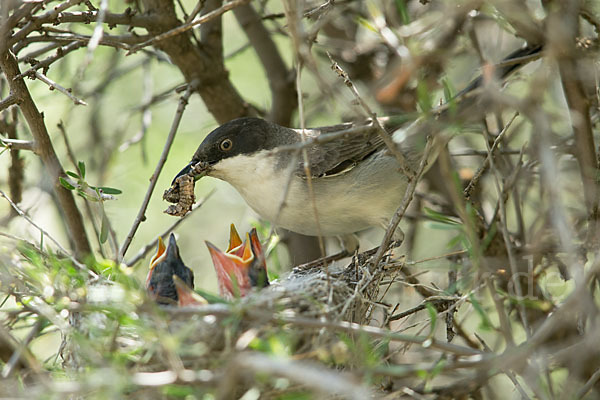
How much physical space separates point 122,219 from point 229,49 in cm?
201

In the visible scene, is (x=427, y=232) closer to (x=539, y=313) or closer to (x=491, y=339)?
(x=491, y=339)

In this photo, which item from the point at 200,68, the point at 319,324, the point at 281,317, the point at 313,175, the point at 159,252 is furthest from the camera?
the point at 200,68

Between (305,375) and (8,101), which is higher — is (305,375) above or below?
below

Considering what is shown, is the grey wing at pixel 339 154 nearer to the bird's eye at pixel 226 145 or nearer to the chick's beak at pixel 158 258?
the bird's eye at pixel 226 145

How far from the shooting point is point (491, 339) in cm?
570

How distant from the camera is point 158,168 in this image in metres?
3.46

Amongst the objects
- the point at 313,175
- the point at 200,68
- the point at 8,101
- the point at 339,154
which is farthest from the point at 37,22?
the point at 339,154

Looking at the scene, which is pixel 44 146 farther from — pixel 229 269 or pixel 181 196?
pixel 229 269

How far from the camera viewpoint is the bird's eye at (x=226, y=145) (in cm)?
394

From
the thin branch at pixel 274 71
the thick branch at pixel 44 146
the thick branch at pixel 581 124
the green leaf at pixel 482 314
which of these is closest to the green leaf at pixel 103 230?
the thick branch at pixel 44 146

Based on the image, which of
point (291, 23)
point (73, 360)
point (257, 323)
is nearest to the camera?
point (291, 23)

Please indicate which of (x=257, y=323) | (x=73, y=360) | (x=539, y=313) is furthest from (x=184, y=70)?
(x=539, y=313)

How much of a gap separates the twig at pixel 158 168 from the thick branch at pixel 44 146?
38 cm

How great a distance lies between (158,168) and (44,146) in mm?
580
